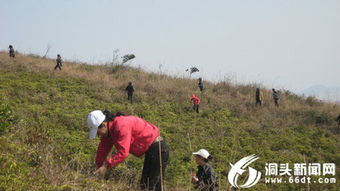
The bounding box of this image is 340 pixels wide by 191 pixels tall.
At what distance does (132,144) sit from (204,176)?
1305 mm

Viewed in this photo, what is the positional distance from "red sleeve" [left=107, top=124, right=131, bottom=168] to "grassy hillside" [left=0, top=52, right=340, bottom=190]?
0.41m

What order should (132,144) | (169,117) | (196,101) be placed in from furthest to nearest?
(196,101) < (169,117) < (132,144)

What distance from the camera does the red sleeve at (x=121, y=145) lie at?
129 inches

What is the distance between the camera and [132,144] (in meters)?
3.82

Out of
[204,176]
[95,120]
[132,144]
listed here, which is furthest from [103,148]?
[204,176]

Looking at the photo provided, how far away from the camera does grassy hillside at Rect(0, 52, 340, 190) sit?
7.31m

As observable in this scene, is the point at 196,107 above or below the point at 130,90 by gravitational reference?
below

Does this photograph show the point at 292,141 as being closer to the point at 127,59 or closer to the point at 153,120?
the point at 153,120

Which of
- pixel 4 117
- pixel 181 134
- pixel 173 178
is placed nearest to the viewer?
pixel 4 117

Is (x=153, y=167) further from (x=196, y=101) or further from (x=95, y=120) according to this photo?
(x=196, y=101)

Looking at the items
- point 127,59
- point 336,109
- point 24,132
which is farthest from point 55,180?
point 127,59

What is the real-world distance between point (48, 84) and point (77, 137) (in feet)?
22.3

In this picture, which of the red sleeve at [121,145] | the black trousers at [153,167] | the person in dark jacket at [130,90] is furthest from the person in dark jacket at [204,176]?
the person in dark jacket at [130,90]

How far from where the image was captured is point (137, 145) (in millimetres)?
3830
